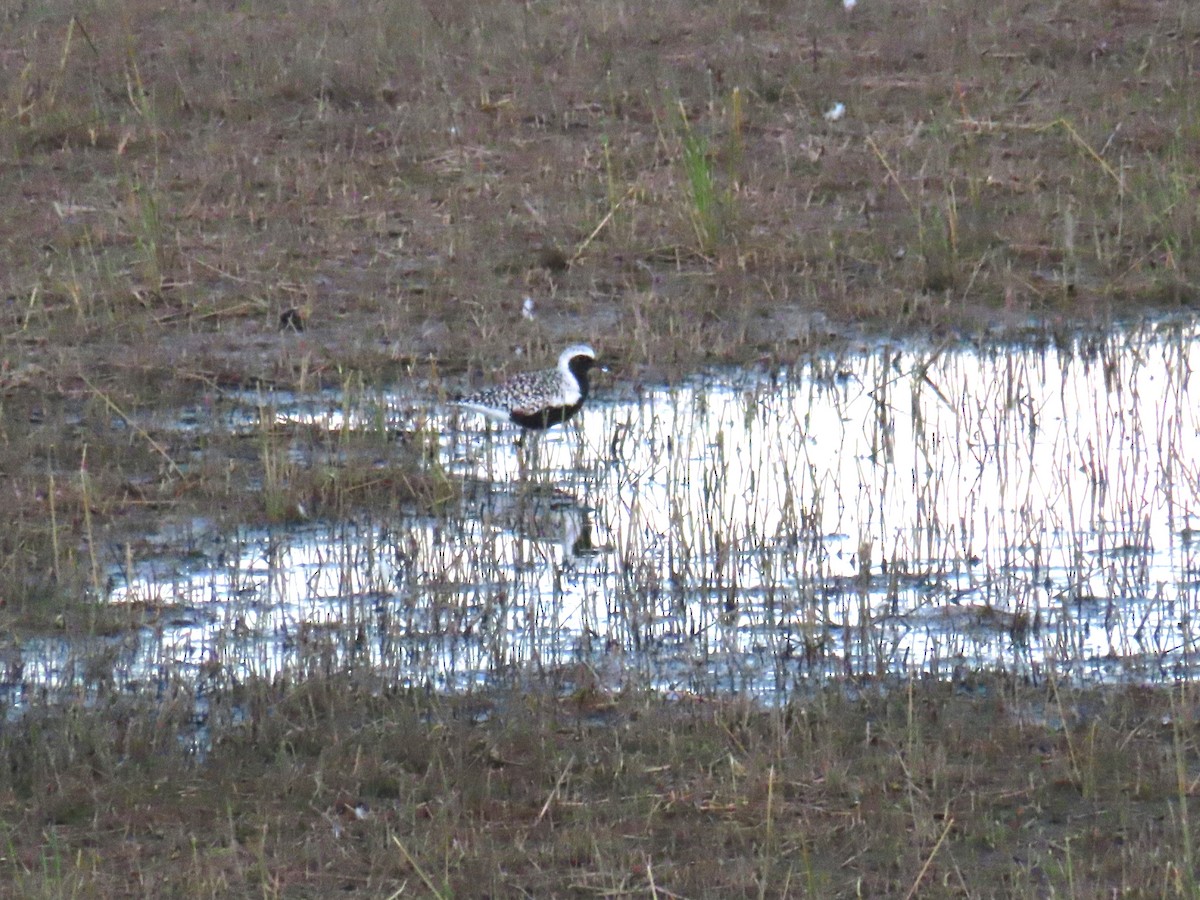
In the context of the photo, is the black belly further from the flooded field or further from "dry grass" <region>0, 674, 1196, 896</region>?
"dry grass" <region>0, 674, 1196, 896</region>

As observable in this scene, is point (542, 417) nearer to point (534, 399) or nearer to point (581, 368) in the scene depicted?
point (534, 399)

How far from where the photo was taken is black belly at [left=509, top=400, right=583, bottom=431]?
26.5 feet

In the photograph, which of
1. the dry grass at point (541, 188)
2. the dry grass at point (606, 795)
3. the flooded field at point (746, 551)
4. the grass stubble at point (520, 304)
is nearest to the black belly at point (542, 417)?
the flooded field at point (746, 551)

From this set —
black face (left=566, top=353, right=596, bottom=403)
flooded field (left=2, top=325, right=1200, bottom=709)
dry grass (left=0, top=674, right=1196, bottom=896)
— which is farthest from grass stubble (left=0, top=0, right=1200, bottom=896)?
black face (left=566, top=353, right=596, bottom=403)

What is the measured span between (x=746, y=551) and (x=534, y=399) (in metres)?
1.53

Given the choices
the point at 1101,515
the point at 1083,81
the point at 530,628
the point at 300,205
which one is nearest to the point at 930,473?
the point at 1101,515

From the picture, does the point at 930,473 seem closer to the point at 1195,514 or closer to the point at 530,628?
the point at 1195,514

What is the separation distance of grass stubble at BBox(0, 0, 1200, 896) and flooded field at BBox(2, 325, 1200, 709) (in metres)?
0.24

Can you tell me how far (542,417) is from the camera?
26.5 ft

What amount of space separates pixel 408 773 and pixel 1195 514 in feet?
10.6

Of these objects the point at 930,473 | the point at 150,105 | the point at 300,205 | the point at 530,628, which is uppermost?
the point at 150,105

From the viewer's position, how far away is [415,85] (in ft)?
43.2

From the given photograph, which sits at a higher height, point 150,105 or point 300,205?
point 150,105

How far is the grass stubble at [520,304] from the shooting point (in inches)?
192
